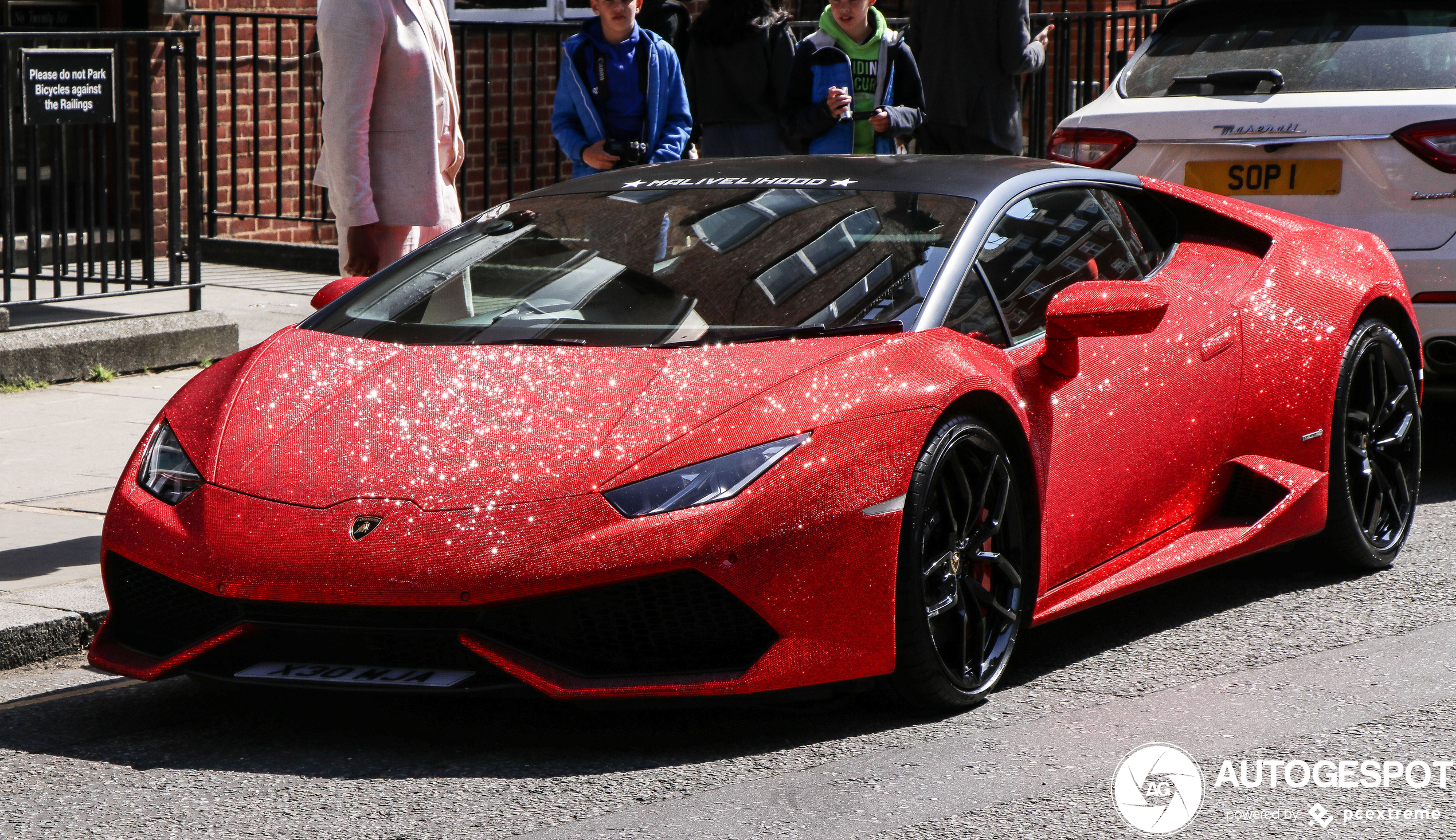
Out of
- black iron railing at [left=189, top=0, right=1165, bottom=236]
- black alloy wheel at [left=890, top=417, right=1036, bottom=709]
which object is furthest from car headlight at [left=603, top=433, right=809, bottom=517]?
black iron railing at [left=189, top=0, right=1165, bottom=236]

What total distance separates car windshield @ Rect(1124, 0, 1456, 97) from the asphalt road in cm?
259

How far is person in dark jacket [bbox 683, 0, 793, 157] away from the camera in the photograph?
29.0 ft

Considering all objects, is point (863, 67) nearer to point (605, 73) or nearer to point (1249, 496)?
point (605, 73)

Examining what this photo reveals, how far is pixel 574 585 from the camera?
373 centimetres

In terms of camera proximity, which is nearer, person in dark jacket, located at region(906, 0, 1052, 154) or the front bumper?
the front bumper

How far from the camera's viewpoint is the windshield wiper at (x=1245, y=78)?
6883 mm

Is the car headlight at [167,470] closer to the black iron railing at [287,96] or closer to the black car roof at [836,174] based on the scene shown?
the black car roof at [836,174]

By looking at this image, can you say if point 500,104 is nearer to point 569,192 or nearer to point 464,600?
point 569,192

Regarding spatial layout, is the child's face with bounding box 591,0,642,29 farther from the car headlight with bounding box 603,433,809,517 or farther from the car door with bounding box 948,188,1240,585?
the car headlight with bounding box 603,433,809,517

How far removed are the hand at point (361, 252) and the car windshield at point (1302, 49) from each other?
297cm

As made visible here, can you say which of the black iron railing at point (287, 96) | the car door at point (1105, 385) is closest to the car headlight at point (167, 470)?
the car door at point (1105, 385)

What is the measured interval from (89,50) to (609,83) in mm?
2640

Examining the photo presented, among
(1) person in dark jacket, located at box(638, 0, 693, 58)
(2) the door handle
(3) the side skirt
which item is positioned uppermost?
(1) person in dark jacket, located at box(638, 0, 693, 58)

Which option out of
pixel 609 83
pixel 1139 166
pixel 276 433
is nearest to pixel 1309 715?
pixel 276 433
